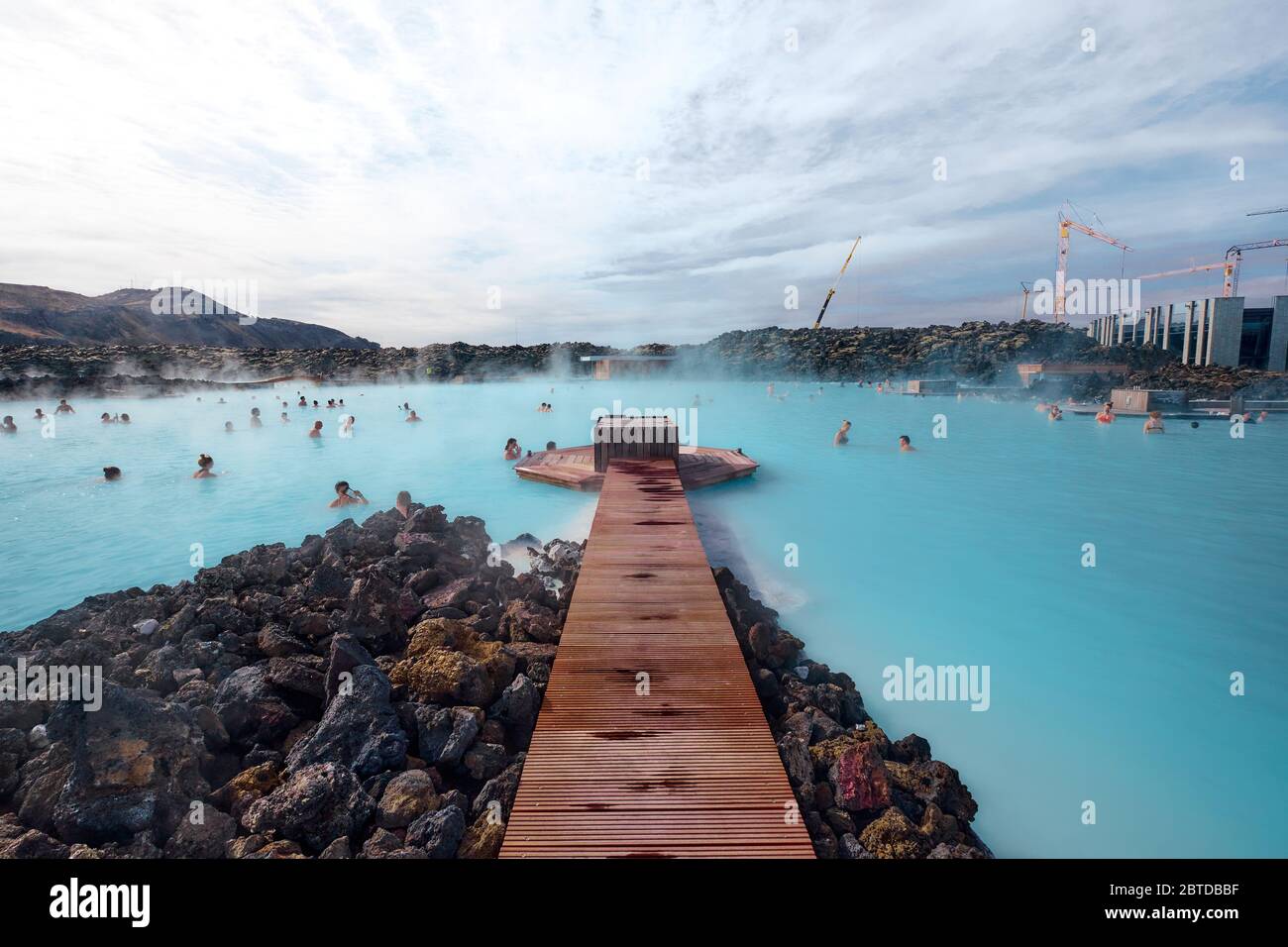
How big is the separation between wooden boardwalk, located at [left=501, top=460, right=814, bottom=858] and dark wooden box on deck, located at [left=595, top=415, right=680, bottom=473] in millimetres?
7179

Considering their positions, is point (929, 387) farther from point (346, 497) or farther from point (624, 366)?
point (346, 497)

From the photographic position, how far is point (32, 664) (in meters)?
4.56

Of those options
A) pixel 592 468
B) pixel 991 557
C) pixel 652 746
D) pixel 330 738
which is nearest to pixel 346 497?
pixel 592 468

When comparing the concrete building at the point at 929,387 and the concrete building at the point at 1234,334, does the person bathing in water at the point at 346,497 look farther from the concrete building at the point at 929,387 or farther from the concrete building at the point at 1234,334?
the concrete building at the point at 1234,334

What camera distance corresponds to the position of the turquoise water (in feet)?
18.0

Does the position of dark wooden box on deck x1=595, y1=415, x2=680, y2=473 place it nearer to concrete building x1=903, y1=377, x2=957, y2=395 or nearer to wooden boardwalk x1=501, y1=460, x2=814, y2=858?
wooden boardwalk x1=501, y1=460, x2=814, y2=858

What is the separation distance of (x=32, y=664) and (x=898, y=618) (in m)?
9.43

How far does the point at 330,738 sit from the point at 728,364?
276ft

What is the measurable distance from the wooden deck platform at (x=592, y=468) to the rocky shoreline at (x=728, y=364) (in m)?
34.4

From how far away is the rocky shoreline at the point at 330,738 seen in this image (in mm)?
3049

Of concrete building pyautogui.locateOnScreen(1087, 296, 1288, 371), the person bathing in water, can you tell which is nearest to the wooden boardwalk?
the person bathing in water
